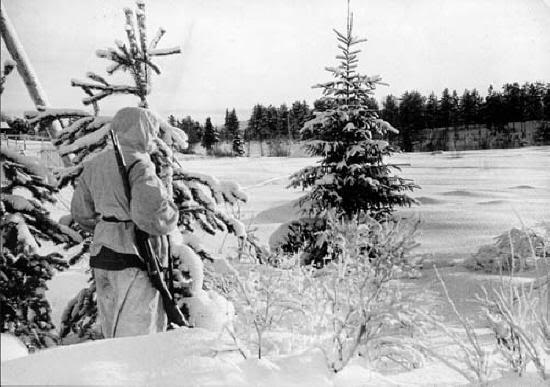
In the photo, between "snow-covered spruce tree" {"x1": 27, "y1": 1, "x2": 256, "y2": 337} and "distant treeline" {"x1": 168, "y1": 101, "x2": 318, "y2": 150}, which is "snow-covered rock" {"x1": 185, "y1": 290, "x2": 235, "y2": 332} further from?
"distant treeline" {"x1": 168, "y1": 101, "x2": 318, "y2": 150}

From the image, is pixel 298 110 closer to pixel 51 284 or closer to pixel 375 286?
pixel 51 284

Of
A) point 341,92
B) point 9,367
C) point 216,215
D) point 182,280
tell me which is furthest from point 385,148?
point 9,367

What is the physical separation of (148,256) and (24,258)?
1.07m

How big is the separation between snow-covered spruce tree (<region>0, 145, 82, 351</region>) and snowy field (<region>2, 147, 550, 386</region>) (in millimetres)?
396

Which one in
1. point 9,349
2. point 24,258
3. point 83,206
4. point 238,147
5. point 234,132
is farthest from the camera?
point 234,132

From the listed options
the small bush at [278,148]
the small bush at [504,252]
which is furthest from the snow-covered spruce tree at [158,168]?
the small bush at [278,148]

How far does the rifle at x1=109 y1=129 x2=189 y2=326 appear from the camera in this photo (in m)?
2.85

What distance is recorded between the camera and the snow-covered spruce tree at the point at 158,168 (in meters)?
4.09

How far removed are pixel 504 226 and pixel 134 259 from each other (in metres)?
15.9

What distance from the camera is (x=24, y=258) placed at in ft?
11.2

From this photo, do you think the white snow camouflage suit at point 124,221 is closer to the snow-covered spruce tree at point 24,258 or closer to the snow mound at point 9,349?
the snow-covered spruce tree at point 24,258

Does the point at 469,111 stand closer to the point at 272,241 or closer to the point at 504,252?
the point at 504,252

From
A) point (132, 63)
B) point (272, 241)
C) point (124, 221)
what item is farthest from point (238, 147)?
point (124, 221)

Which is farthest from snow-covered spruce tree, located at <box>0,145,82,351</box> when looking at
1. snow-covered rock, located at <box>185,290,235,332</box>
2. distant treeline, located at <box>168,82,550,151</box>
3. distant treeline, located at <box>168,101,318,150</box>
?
distant treeline, located at <box>168,101,318,150</box>
